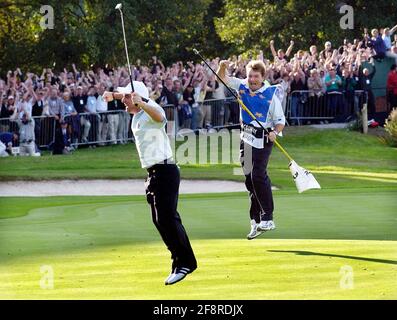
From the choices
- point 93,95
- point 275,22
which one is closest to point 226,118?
point 93,95

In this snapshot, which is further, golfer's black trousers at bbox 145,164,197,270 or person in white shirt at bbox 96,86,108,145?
person in white shirt at bbox 96,86,108,145

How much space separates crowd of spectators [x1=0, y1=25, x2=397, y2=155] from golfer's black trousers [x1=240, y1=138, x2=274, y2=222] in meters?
14.9

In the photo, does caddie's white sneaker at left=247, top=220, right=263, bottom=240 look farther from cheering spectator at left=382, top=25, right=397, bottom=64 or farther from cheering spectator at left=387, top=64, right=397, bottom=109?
cheering spectator at left=387, top=64, right=397, bottom=109

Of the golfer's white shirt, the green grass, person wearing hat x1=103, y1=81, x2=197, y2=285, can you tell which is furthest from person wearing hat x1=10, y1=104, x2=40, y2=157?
the golfer's white shirt

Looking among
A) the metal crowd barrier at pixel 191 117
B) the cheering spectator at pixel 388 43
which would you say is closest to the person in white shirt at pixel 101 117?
the metal crowd barrier at pixel 191 117

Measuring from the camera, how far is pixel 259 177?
15.1 metres

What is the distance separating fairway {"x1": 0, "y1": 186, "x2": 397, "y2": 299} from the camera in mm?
11000

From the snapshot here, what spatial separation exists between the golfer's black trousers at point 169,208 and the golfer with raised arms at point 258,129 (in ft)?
10.3

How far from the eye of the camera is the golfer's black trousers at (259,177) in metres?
15.1

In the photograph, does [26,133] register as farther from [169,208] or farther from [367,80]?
[169,208]

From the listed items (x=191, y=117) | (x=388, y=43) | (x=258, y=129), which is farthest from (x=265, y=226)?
(x=388, y=43)

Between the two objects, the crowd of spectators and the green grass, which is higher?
the crowd of spectators

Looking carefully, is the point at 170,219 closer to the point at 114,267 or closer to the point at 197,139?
the point at 114,267

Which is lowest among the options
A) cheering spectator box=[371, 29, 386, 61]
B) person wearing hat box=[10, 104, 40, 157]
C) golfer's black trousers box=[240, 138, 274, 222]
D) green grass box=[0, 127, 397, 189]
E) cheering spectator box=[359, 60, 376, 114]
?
green grass box=[0, 127, 397, 189]
